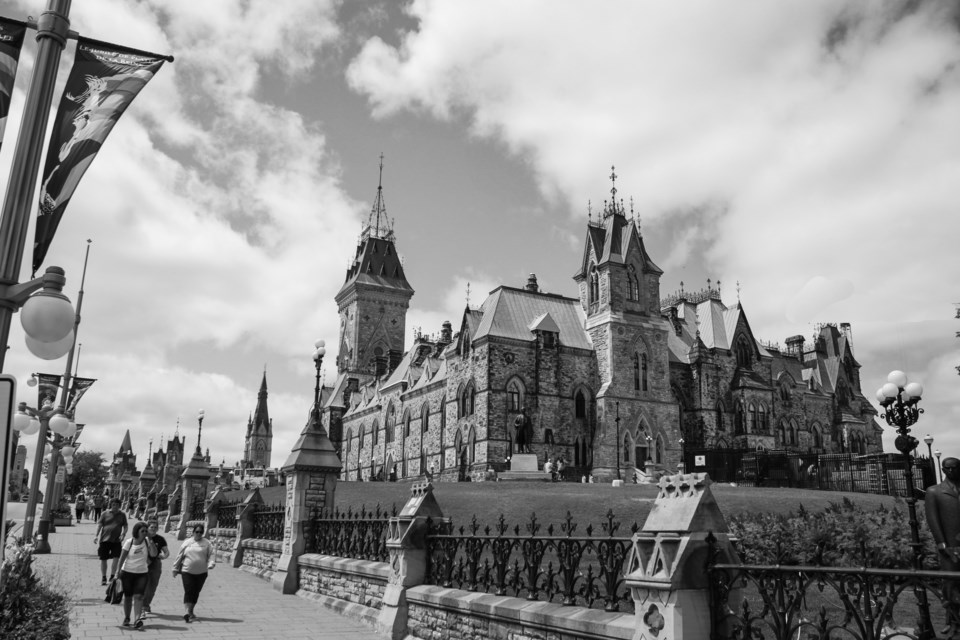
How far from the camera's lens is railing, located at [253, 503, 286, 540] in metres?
20.0

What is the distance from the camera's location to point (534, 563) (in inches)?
369

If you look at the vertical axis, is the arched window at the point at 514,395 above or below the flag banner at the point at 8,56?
above

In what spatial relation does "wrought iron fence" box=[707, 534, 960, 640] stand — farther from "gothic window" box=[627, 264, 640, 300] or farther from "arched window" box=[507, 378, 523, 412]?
"gothic window" box=[627, 264, 640, 300]

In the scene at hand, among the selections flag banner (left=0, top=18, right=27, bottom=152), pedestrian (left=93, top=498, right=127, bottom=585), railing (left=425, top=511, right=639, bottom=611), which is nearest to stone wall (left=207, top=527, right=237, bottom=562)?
pedestrian (left=93, top=498, right=127, bottom=585)

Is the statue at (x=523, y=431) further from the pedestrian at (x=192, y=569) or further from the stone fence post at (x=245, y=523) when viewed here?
the pedestrian at (x=192, y=569)

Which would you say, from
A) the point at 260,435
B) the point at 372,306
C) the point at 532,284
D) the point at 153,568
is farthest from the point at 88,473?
the point at 153,568

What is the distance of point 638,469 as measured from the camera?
48.8 meters

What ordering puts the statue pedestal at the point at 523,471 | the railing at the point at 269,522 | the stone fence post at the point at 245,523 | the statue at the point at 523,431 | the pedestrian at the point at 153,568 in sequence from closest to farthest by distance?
the pedestrian at the point at 153,568, the railing at the point at 269,522, the stone fence post at the point at 245,523, the statue pedestal at the point at 523,471, the statue at the point at 523,431

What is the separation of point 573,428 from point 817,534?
37.3m

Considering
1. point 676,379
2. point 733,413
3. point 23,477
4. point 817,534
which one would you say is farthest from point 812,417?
point 23,477

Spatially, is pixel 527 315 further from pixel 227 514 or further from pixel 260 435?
pixel 260 435

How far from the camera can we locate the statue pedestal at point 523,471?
136ft

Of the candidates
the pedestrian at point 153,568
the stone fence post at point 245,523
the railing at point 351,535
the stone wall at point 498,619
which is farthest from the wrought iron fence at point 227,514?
the stone wall at point 498,619

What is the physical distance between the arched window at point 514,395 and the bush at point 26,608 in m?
42.5
